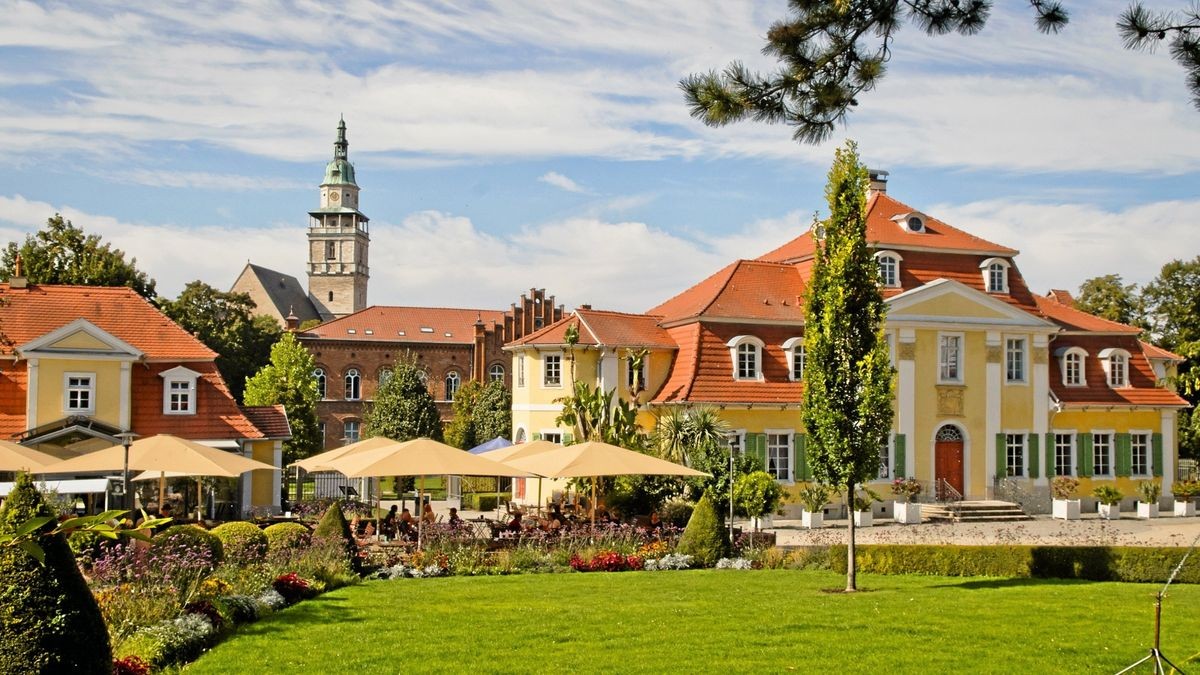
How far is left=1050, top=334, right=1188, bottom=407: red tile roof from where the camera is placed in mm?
36312

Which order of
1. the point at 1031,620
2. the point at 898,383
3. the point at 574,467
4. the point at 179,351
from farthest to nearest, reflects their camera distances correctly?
the point at 898,383 < the point at 179,351 < the point at 574,467 < the point at 1031,620

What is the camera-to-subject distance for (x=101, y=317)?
3159 centimetres

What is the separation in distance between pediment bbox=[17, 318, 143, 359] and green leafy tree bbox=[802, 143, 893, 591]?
1965 cm

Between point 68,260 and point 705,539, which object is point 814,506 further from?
point 68,260

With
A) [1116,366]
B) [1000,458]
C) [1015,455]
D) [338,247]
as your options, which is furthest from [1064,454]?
[338,247]

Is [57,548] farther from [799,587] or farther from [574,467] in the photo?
[574,467]

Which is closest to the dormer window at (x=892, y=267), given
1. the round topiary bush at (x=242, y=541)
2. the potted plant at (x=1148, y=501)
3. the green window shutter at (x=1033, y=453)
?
the green window shutter at (x=1033, y=453)

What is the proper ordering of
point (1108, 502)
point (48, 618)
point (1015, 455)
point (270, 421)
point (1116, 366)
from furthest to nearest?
point (1116, 366)
point (1015, 455)
point (1108, 502)
point (270, 421)
point (48, 618)

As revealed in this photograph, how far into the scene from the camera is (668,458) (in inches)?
1146

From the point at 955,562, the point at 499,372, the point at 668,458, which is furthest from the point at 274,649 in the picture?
the point at 499,372

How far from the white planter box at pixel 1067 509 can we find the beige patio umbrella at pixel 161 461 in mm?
23743

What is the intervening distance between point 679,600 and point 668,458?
44.1ft

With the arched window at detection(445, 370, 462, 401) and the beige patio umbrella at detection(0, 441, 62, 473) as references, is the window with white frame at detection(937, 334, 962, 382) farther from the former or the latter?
the arched window at detection(445, 370, 462, 401)

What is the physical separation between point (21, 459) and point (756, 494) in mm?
16007
